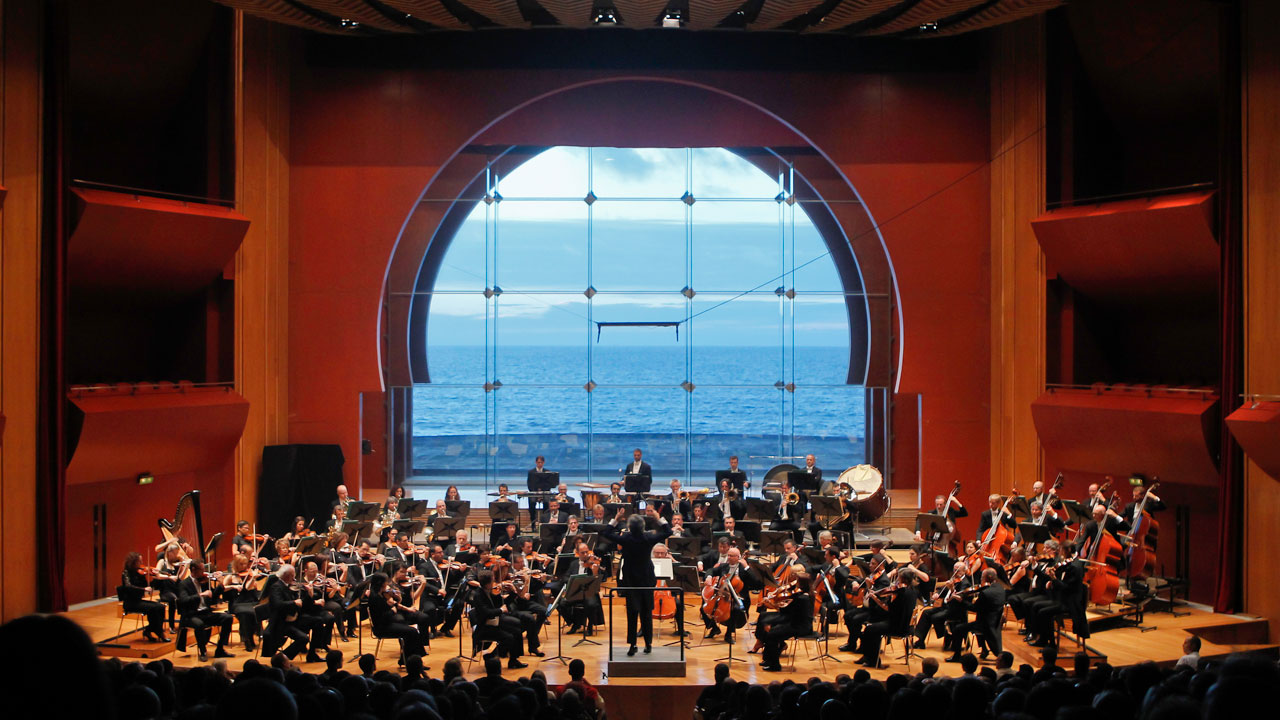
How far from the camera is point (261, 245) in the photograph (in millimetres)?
14578

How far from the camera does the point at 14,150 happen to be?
11.1 metres

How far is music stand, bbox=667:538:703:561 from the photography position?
11656mm

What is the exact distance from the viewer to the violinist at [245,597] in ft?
34.4

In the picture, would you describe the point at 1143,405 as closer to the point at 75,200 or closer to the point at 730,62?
the point at 730,62

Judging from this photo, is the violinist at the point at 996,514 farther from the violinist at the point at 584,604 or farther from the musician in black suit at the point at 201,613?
the musician in black suit at the point at 201,613

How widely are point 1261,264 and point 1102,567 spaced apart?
3.87m

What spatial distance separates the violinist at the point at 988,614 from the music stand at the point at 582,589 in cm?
387

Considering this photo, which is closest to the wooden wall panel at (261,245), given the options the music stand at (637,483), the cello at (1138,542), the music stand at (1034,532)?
the music stand at (637,483)

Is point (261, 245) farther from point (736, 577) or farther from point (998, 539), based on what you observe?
point (998, 539)

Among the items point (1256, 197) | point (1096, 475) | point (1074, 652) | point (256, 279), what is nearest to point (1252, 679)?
point (1074, 652)

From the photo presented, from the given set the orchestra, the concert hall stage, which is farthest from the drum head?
the concert hall stage

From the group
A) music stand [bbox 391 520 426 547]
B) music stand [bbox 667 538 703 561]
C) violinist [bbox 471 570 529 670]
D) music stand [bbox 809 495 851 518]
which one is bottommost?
violinist [bbox 471 570 529 670]

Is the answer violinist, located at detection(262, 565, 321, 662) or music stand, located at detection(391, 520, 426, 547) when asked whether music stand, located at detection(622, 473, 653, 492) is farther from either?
violinist, located at detection(262, 565, 321, 662)

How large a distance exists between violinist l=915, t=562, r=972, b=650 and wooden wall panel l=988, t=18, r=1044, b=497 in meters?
4.52
